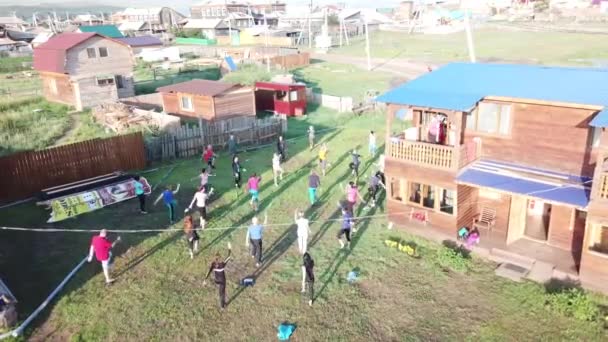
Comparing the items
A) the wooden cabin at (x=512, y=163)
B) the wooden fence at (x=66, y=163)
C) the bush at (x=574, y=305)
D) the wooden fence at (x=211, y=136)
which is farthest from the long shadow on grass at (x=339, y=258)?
the wooden fence at (x=66, y=163)

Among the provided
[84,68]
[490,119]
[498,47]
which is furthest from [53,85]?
[498,47]

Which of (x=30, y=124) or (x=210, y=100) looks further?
(x=30, y=124)

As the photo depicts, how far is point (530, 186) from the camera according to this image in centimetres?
1468

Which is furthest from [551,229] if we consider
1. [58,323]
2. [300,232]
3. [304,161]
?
[58,323]

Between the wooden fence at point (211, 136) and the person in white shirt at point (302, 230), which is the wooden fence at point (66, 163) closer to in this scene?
the wooden fence at point (211, 136)

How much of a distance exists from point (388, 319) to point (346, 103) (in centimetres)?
2665

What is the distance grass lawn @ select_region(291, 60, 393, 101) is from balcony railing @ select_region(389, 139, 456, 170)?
25615 millimetres

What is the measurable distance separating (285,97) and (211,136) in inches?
404

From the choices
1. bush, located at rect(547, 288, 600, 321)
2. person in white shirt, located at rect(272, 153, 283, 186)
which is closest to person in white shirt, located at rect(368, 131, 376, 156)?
person in white shirt, located at rect(272, 153, 283, 186)

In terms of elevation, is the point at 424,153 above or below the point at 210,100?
below

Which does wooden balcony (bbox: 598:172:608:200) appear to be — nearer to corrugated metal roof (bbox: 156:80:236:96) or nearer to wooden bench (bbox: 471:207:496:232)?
→ wooden bench (bbox: 471:207:496:232)

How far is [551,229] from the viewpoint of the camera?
15.5 metres

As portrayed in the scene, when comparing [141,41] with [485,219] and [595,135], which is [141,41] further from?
[595,135]

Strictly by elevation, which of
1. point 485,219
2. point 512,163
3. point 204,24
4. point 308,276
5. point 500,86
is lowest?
point 485,219
